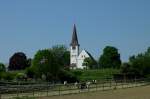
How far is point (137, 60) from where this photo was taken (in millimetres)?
103125

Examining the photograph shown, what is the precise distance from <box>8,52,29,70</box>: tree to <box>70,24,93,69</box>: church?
46.8 meters

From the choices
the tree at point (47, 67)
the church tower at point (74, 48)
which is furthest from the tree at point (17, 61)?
the church tower at point (74, 48)

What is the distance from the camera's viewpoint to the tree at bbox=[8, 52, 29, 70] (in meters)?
133

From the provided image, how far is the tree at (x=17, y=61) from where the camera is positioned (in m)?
133

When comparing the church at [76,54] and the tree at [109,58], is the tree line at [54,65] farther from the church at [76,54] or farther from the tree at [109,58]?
the church at [76,54]

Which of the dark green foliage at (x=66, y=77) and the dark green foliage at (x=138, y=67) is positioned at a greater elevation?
the dark green foliage at (x=138, y=67)

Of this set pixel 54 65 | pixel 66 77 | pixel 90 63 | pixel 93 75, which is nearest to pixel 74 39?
pixel 90 63

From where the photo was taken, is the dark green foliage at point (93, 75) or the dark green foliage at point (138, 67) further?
the dark green foliage at point (138, 67)

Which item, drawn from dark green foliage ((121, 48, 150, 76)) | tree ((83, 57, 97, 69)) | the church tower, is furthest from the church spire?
dark green foliage ((121, 48, 150, 76))

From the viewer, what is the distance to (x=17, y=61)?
133 m

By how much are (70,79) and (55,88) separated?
2974 cm

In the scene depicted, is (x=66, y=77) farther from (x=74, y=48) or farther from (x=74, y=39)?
(x=74, y=39)

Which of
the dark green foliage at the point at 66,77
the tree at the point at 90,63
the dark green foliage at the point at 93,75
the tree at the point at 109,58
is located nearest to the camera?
the dark green foliage at the point at 66,77

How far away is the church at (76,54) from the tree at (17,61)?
153 feet
